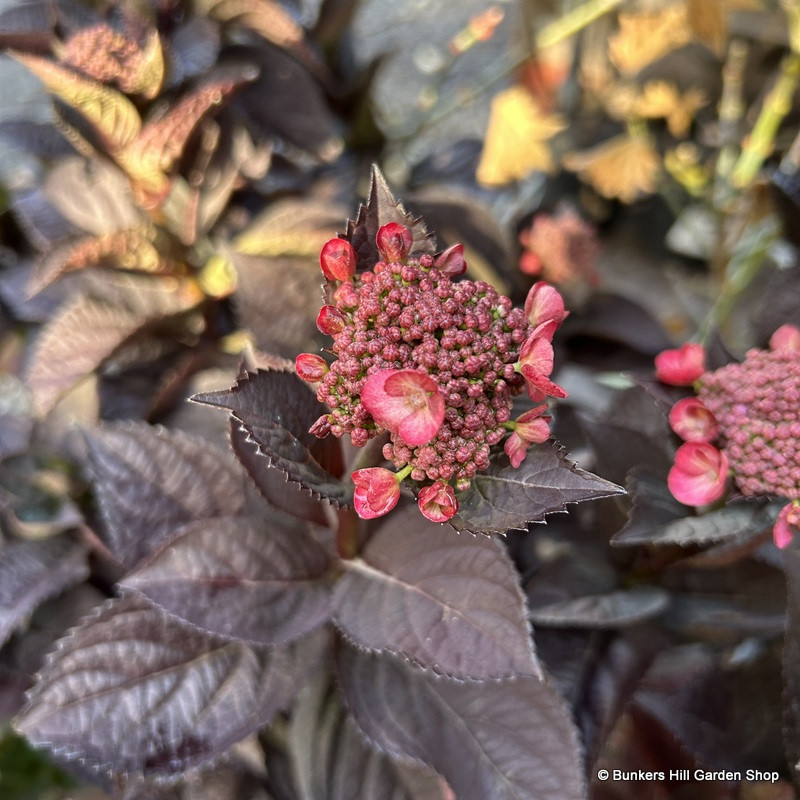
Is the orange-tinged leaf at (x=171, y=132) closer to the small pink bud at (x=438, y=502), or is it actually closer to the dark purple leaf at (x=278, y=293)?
the dark purple leaf at (x=278, y=293)

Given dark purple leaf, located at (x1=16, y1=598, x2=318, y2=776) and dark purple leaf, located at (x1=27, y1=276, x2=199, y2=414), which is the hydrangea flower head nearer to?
dark purple leaf, located at (x1=16, y1=598, x2=318, y2=776)

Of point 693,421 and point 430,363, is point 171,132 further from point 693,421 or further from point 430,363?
point 693,421

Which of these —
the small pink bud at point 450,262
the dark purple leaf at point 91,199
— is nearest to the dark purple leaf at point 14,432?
the dark purple leaf at point 91,199

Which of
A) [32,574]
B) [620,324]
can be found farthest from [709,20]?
[32,574]

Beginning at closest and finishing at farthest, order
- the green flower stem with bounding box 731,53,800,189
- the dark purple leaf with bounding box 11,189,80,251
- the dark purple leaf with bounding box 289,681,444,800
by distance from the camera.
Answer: the dark purple leaf with bounding box 289,681,444,800 < the dark purple leaf with bounding box 11,189,80,251 < the green flower stem with bounding box 731,53,800,189

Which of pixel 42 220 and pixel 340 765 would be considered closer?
pixel 340 765

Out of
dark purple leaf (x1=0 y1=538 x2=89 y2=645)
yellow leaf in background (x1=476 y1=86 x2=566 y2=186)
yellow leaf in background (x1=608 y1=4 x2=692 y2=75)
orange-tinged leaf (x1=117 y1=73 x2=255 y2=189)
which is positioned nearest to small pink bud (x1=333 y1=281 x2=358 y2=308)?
orange-tinged leaf (x1=117 y1=73 x2=255 y2=189)
